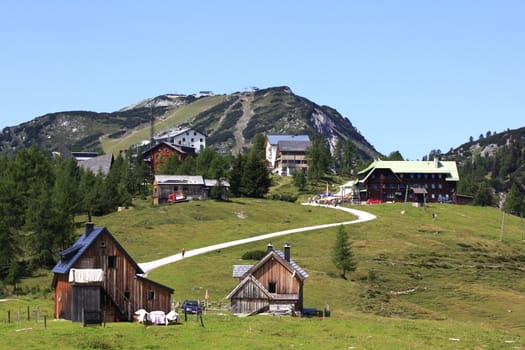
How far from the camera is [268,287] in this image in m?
67.2

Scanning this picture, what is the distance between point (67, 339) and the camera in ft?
150

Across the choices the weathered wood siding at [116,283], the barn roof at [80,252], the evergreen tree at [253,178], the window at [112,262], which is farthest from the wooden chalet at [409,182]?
the window at [112,262]

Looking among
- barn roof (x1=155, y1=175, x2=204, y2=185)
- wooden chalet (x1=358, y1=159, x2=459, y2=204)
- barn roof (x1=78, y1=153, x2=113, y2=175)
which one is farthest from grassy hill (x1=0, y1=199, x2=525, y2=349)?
barn roof (x1=78, y1=153, x2=113, y2=175)

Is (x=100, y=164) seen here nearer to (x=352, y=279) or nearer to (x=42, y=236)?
(x=42, y=236)

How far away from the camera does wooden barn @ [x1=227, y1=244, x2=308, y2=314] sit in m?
66.2

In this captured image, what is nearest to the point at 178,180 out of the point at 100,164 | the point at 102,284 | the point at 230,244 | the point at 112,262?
the point at 230,244

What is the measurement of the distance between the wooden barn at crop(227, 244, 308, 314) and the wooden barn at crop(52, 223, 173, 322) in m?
7.30

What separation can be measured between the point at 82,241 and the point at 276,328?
16079 mm

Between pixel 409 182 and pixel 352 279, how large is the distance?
8720cm

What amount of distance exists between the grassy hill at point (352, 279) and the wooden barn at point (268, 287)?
2.15 meters

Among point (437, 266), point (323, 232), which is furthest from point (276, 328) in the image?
point (323, 232)

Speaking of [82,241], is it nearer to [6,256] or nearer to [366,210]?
[6,256]

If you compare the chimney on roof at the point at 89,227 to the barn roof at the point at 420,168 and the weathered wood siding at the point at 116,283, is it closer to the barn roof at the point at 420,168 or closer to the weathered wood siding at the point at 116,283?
the weathered wood siding at the point at 116,283

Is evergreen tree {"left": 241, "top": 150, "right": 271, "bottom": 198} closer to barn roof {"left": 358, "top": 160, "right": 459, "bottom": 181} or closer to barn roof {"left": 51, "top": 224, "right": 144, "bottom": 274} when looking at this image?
barn roof {"left": 358, "top": 160, "right": 459, "bottom": 181}
